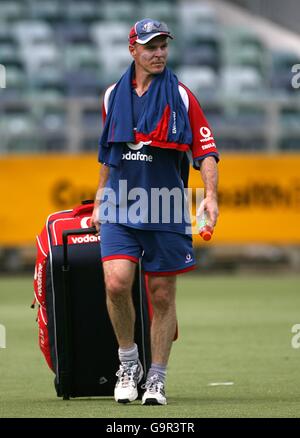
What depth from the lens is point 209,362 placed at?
9180mm

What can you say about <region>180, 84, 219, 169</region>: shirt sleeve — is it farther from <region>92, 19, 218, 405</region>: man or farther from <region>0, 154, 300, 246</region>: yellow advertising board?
<region>0, 154, 300, 246</region>: yellow advertising board

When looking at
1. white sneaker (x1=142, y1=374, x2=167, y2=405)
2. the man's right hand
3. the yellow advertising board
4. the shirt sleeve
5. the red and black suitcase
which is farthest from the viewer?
the yellow advertising board

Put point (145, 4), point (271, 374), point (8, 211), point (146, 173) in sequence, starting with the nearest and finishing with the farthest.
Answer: point (146, 173), point (271, 374), point (8, 211), point (145, 4)

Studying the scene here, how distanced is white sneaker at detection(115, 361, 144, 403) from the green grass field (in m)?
0.08

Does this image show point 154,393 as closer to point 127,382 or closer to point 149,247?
point 127,382

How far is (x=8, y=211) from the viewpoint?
19250 mm

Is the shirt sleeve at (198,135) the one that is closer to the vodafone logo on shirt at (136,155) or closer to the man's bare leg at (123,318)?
the vodafone logo on shirt at (136,155)

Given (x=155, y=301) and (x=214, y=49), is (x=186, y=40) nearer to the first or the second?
(x=214, y=49)

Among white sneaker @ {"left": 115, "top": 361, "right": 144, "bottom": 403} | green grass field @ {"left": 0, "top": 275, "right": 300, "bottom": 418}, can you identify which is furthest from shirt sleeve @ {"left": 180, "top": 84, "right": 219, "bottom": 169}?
green grass field @ {"left": 0, "top": 275, "right": 300, "bottom": 418}

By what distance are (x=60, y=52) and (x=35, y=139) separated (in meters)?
6.24

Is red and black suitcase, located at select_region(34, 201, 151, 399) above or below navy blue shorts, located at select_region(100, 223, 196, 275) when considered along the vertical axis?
below

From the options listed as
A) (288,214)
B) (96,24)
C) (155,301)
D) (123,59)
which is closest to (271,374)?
(155,301)

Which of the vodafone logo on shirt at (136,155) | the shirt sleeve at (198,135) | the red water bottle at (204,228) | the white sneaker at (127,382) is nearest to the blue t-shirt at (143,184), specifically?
the vodafone logo on shirt at (136,155)

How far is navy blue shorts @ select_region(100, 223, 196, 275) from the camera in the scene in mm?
6742
